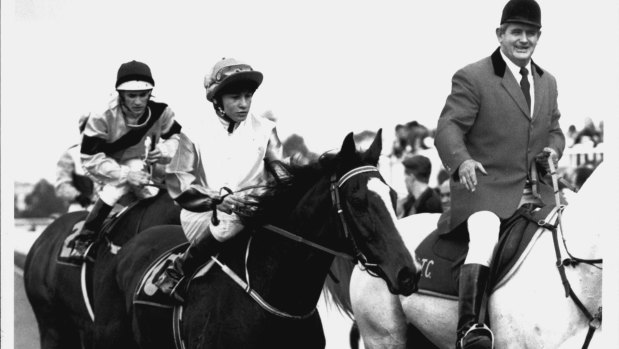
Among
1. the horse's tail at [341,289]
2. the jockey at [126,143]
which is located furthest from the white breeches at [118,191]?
the horse's tail at [341,289]

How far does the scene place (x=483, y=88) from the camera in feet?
24.0

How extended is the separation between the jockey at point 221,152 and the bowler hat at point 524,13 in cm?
164

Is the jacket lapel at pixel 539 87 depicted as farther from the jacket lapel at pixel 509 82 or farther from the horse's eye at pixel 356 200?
the horse's eye at pixel 356 200

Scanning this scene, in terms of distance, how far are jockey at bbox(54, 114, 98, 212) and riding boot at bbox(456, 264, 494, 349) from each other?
6064mm

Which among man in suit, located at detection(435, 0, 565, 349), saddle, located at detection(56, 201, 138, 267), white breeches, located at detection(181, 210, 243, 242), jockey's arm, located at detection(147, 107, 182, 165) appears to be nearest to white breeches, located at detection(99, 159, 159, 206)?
saddle, located at detection(56, 201, 138, 267)

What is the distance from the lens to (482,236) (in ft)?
22.8

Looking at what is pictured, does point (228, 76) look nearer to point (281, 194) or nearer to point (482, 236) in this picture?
point (281, 194)

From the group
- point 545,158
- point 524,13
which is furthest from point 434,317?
point 524,13

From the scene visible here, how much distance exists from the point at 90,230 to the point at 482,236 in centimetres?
387

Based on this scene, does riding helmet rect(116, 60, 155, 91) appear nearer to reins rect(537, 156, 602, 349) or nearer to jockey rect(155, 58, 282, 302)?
jockey rect(155, 58, 282, 302)

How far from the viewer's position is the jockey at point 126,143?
30.5 feet

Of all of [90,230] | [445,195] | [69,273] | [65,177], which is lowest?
[69,273]

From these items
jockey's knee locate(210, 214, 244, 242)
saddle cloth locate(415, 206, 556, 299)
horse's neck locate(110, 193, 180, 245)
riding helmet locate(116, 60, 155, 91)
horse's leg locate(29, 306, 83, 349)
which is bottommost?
horse's leg locate(29, 306, 83, 349)

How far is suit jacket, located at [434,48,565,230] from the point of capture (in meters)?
7.22
